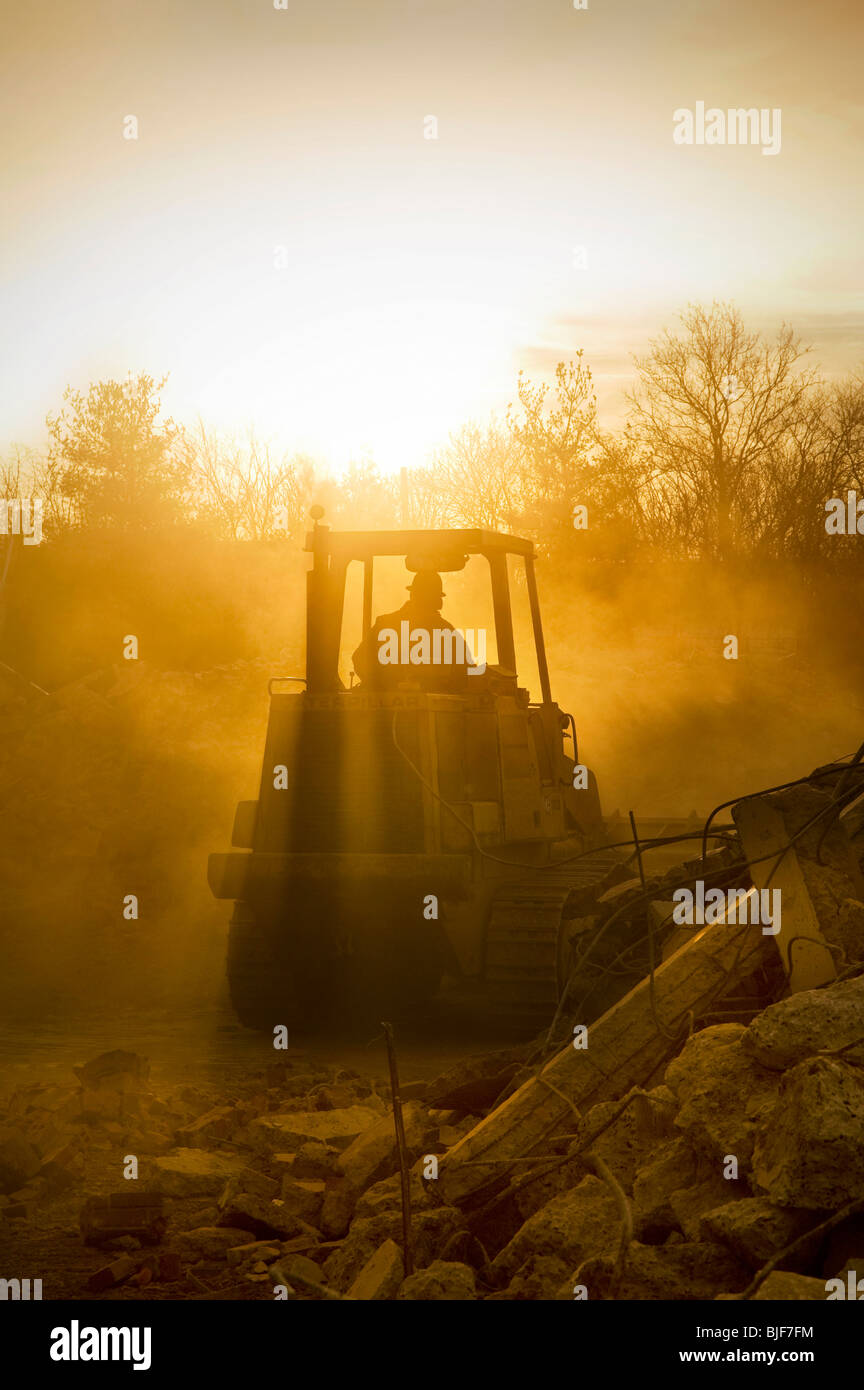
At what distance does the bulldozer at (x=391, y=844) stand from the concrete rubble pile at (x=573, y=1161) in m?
1.99

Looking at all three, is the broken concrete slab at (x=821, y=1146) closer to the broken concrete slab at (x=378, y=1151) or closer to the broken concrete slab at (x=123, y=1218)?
the broken concrete slab at (x=378, y=1151)

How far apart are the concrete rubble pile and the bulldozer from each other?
1.99 meters

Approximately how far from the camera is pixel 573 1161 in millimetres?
5570

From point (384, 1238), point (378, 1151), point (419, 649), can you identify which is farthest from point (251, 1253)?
point (419, 649)

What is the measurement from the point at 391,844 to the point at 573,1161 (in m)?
4.75

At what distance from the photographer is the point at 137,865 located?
1827 centimetres

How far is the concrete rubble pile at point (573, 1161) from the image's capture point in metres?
4.47

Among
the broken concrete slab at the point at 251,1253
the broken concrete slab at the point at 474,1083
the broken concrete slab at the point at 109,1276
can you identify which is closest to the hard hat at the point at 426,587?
the broken concrete slab at the point at 474,1083

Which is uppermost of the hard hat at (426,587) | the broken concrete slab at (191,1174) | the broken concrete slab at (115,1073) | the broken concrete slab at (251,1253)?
the hard hat at (426,587)

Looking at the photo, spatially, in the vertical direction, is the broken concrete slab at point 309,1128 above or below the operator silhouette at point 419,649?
below

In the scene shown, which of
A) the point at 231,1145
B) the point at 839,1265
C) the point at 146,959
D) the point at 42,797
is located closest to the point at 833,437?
the point at 42,797

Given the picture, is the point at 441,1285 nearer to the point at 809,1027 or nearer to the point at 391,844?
the point at 809,1027

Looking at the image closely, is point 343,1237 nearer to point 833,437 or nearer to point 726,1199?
point 726,1199

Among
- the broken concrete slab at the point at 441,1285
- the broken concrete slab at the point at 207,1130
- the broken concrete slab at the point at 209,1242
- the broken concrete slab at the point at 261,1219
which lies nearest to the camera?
the broken concrete slab at the point at 441,1285
